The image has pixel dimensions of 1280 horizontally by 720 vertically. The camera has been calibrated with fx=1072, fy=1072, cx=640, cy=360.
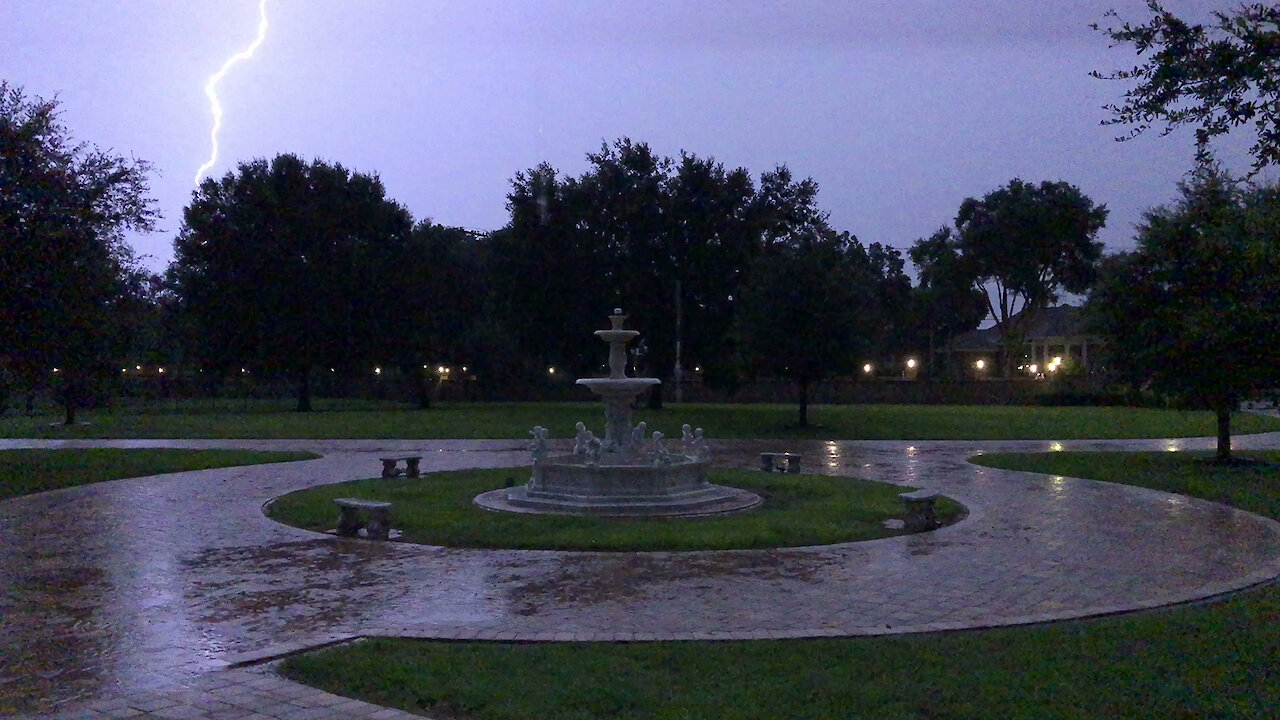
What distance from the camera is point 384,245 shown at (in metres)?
53.8

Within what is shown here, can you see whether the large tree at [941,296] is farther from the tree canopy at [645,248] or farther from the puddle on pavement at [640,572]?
the puddle on pavement at [640,572]

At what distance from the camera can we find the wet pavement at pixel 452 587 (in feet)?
24.1

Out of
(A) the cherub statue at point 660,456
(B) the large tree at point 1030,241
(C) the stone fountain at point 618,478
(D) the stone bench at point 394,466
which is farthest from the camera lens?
(B) the large tree at point 1030,241

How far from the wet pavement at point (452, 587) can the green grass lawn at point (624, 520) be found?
18.4 inches

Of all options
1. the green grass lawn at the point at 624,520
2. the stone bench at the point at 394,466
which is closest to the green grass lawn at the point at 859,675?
the green grass lawn at the point at 624,520

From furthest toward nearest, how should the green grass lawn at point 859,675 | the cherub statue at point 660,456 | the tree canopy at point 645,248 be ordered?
the tree canopy at point 645,248, the cherub statue at point 660,456, the green grass lawn at point 859,675

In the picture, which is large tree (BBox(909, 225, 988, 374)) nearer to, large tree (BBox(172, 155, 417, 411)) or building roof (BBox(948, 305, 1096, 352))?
building roof (BBox(948, 305, 1096, 352))

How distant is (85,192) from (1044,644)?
19.0m

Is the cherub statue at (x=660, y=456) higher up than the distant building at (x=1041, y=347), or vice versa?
the distant building at (x=1041, y=347)

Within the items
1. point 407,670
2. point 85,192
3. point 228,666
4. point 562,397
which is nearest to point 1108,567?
point 407,670

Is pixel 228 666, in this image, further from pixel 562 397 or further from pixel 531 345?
pixel 562 397

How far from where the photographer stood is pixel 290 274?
50.6 metres

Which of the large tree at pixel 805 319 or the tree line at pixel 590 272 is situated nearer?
the tree line at pixel 590 272

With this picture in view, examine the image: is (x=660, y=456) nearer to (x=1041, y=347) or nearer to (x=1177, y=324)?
(x=1177, y=324)
